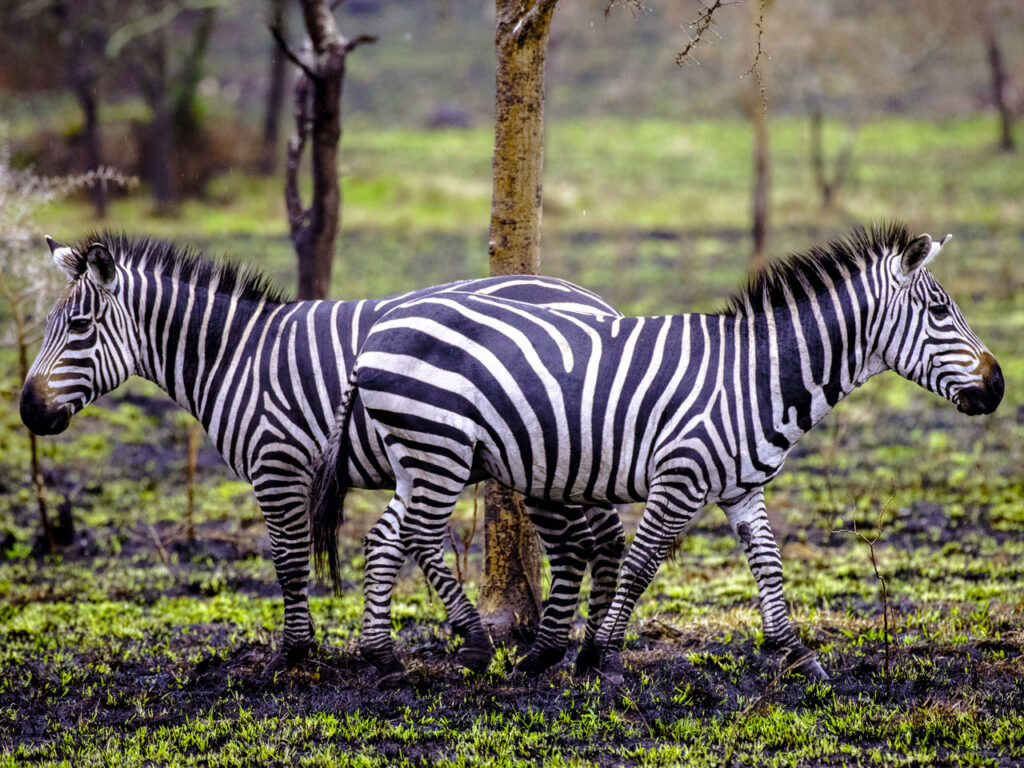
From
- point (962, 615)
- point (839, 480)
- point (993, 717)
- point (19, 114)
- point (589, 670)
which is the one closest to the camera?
A: point (993, 717)

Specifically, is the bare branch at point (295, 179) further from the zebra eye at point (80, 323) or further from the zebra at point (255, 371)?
the zebra eye at point (80, 323)

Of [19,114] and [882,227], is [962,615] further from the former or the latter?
[19,114]

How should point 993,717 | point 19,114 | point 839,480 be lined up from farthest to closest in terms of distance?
1. point 19,114
2. point 839,480
3. point 993,717

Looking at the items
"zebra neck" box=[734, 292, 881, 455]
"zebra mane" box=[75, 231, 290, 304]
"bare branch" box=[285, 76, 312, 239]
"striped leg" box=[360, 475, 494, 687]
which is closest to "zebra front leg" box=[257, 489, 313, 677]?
"striped leg" box=[360, 475, 494, 687]

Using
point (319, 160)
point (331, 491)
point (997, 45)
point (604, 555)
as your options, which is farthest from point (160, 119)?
point (997, 45)

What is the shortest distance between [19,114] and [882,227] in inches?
1465

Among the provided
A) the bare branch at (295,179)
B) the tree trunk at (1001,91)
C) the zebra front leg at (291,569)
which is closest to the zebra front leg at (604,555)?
the zebra front leg at (291,569)

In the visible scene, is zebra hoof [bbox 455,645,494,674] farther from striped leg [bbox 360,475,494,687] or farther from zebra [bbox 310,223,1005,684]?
zebra [bbox 310,223,1005,684]

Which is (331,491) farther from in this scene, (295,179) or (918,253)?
(295,179)

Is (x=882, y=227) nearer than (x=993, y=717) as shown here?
No

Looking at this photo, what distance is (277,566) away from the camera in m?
6.01

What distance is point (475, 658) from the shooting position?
5.86 metres

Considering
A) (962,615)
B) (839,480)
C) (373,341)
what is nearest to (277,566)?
(373,341)

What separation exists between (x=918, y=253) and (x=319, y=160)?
18.9ft
